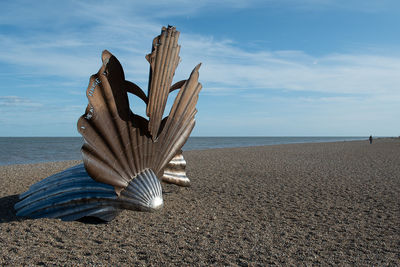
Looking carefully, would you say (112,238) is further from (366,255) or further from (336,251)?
(366,255)

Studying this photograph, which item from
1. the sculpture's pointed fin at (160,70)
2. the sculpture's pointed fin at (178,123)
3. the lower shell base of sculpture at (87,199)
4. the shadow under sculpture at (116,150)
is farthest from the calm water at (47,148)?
the sculpture's pointed fin at (160,70)

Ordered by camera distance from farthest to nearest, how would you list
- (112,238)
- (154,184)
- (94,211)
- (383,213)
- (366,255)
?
(383,213)
(154,184)
(94,211)
(112,238)
(366,255)

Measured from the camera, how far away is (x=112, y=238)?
4.86 m

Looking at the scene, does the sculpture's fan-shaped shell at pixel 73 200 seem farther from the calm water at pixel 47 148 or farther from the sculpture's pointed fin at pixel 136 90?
the calm water at pixel 47 148

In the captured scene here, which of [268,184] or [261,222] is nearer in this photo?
[261,222]

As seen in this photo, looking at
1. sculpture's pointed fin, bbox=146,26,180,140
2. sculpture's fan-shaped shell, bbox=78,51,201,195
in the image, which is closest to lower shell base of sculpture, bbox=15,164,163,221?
sculpture's fan-shaped shell, bbox=78,51,201,195

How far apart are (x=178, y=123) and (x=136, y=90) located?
1.29 metres

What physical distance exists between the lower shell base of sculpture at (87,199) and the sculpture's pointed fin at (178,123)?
18.5 inches

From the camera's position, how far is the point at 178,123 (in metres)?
6.79

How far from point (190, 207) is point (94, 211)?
2107 millimetres

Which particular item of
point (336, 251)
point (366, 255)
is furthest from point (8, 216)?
point (366, 255)

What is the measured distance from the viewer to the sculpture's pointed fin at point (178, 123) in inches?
255

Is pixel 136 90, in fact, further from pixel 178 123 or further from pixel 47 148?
pixel 47 148

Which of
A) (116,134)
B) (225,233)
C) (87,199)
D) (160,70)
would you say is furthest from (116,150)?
(225,233)
